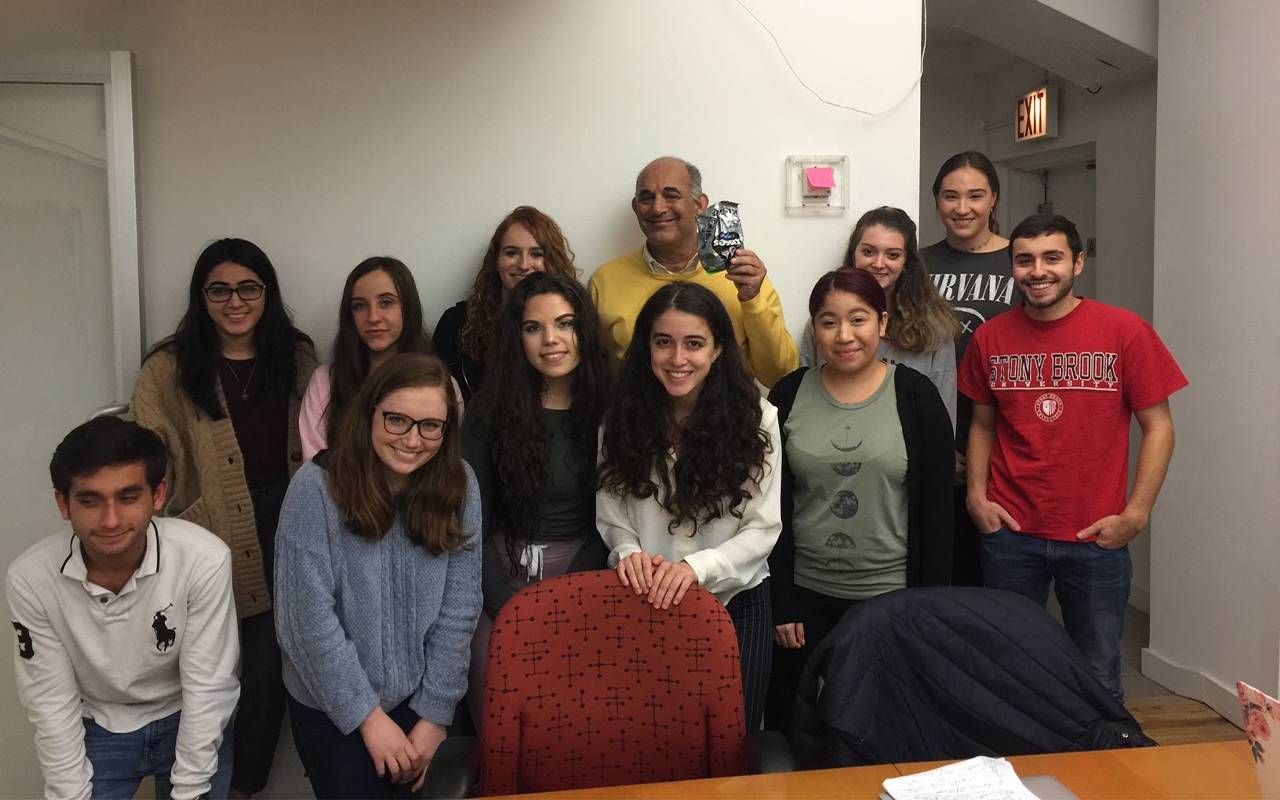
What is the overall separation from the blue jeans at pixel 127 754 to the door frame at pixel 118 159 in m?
1.07

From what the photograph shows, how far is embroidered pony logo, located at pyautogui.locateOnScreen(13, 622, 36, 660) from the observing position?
2033 mm

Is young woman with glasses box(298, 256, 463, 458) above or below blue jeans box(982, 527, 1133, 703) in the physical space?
above

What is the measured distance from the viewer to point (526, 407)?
2.38 metres

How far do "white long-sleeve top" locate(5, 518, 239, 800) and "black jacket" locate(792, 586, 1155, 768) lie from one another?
1.28m

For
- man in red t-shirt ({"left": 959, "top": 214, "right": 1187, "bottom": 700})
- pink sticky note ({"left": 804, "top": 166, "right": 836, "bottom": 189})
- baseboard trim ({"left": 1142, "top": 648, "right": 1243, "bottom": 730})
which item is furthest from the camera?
baseboard trim ({"left": 1142, "top": 648, "right": 1243, "bottom": 730})

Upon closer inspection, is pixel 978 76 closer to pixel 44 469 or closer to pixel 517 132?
pixel 517 132

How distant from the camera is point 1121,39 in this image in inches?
161

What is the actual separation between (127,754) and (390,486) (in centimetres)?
85

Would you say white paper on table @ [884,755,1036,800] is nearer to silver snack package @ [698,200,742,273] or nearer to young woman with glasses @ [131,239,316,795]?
silver snack package @ [698,200,742,273]

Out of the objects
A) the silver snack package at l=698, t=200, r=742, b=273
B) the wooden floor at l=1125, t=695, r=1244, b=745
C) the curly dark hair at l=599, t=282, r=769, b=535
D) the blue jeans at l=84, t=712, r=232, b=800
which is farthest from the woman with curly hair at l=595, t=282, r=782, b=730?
the wooden floor at l=1125, t=695, r=1244, b=745

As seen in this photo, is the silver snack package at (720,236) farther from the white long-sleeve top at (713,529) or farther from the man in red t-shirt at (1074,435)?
the man in red t-shirt at (1074,435)

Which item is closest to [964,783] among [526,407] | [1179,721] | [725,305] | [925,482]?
[925,482]

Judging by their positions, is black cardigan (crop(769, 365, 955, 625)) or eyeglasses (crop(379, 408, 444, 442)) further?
black cardigan (crop(769, 365, 955, 625))

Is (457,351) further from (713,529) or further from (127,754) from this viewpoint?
(127,754)
